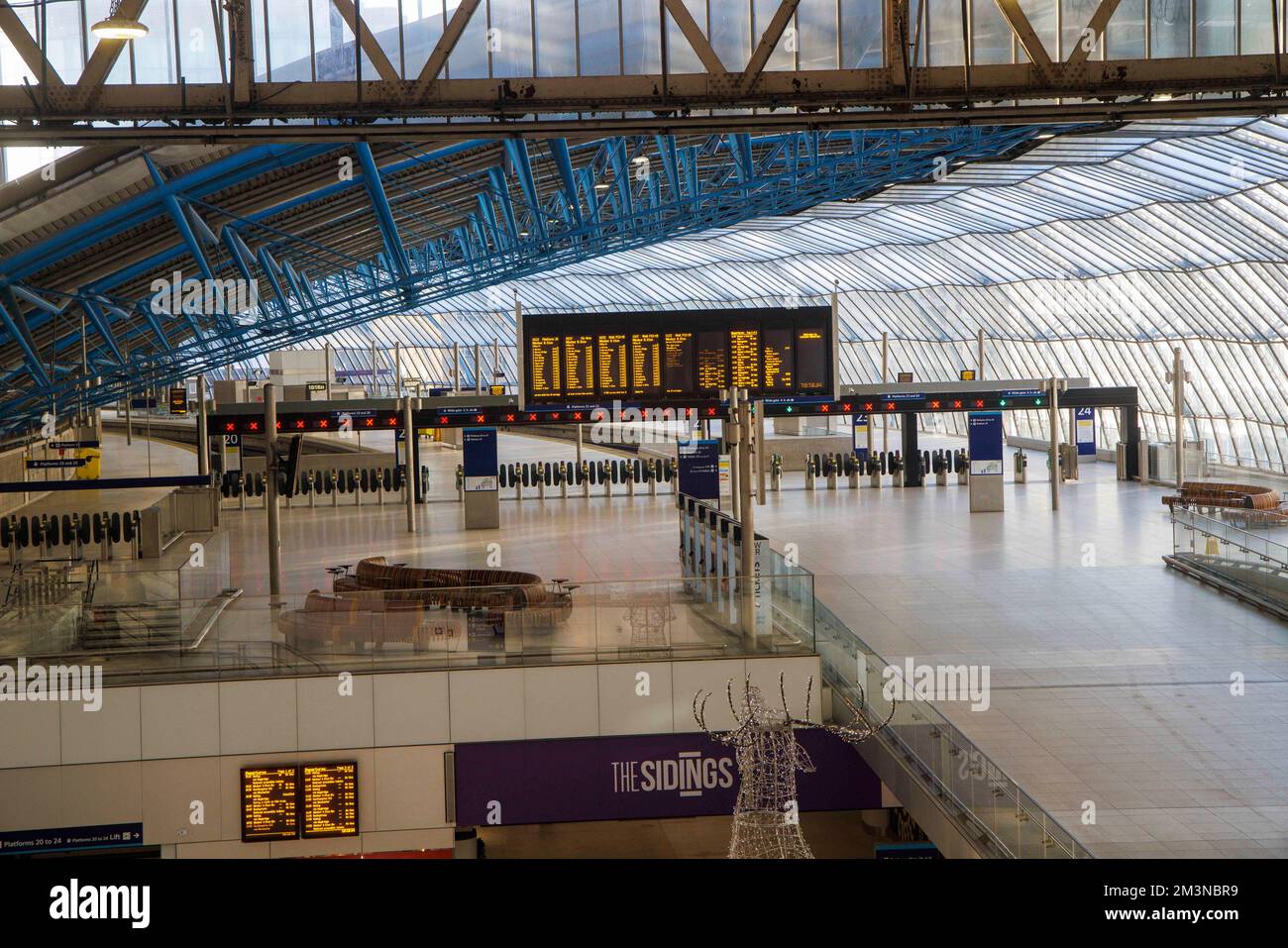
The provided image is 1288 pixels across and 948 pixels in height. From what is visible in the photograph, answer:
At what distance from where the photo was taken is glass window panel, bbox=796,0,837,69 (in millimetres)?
12547

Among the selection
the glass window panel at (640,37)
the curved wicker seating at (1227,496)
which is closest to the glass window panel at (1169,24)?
the glass window panel at (640,37)

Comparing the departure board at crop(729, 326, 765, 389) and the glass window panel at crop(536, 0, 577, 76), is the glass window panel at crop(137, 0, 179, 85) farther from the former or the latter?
the departure board at crop(729, 326, 765, 389)

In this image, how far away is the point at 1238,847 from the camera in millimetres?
9242

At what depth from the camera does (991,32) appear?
43.9 ft

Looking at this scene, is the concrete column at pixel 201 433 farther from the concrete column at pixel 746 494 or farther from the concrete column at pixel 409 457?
the concrete column at pixel 746 494

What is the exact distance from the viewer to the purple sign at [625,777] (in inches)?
537

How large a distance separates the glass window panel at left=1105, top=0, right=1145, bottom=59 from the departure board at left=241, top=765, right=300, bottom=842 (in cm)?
1020

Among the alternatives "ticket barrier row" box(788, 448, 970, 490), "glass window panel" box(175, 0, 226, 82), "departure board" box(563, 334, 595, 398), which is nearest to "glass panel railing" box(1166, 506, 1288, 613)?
"departure board" box(563, 334, 595, 398)

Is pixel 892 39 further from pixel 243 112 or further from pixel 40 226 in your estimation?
pixel 40 226

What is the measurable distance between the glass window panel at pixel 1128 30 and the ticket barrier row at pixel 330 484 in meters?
22.7

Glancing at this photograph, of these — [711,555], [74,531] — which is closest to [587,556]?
[711,555]

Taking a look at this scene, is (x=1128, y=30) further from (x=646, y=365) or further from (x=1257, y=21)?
(x=646, y=365)

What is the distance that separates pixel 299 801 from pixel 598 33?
25.9ft

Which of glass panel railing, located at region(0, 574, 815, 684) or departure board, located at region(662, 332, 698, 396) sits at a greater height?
departure board, located at region(662, 332, 698, 396)
